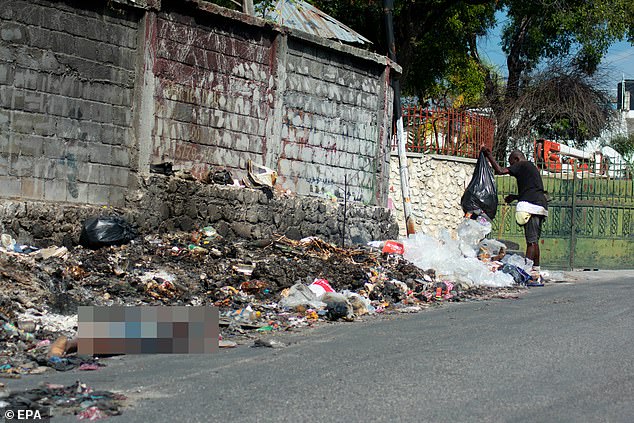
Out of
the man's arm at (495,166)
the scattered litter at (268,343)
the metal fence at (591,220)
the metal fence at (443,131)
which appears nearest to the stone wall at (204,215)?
the man's arm at (495,166)

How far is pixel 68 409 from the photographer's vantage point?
4.84 metres

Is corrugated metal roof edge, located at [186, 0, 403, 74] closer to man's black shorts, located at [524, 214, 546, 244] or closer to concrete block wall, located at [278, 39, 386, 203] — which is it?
concrete block wall, located at [278, 39, 386, 203]

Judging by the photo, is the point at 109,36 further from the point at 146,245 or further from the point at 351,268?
the point at 351,268

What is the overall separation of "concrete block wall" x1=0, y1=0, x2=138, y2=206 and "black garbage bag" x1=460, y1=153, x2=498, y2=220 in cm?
599

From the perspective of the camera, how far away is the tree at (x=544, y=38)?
25109 mm

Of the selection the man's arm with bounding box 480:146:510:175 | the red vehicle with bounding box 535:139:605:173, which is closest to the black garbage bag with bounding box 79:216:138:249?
the man's arm with bounding box 480:146:510:175

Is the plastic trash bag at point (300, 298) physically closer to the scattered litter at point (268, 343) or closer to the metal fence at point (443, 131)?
the scattered litter at point (268, 343)

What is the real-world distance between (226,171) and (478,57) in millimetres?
17787

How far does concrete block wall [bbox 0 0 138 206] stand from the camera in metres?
9.69

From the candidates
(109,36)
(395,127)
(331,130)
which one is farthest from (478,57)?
(109,36)

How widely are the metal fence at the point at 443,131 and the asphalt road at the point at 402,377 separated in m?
10.6

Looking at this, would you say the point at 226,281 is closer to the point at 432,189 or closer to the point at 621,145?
the point at 432,189

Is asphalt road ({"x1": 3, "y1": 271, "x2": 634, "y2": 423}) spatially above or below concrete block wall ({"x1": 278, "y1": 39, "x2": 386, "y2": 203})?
below

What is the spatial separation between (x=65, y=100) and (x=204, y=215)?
2.27 m
